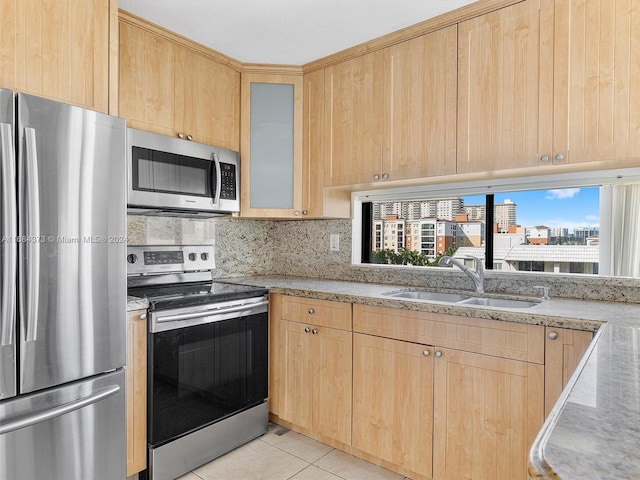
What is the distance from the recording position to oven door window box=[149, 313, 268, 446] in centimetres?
193

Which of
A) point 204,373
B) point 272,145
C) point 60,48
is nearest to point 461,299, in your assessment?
point 204,373

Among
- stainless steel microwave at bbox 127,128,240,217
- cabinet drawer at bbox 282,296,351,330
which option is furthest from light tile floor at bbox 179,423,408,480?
stainless steel microwave at bbox 127,128,240,217

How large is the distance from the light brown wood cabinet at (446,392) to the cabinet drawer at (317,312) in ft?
0.27

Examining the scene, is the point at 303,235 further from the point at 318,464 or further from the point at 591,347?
the point at 591,347

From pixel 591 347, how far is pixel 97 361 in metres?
1.68

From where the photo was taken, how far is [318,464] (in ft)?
7.06

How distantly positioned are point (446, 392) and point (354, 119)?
1625 millimetres

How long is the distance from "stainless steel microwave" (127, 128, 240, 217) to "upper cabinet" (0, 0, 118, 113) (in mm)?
484

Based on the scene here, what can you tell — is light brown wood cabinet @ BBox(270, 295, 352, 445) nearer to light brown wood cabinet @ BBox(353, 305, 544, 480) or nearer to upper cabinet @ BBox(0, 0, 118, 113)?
light brown wood cabinet @ BBox(353, 305, 544, 480)

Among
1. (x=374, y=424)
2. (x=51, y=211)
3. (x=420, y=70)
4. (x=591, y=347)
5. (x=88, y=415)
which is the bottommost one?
(x=374, y=424)

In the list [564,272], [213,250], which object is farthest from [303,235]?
[564,272]

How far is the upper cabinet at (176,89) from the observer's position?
85.2 inches

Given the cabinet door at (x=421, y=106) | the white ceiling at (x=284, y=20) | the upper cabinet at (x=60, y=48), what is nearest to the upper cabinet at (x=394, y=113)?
the cabinet door at (x=421, y=106)

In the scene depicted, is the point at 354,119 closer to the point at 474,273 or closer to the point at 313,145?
the point at 313,145
